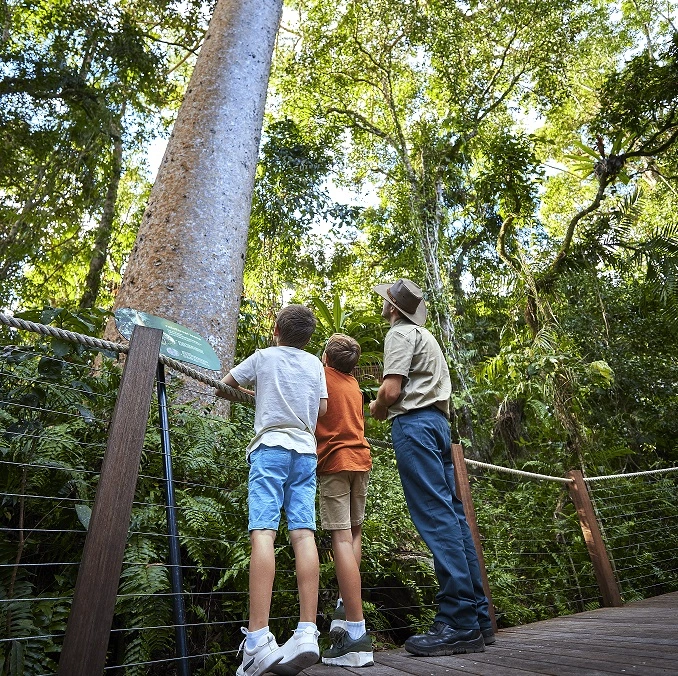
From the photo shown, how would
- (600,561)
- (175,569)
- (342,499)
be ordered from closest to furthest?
(175,569) → (342,499) → (600,561)

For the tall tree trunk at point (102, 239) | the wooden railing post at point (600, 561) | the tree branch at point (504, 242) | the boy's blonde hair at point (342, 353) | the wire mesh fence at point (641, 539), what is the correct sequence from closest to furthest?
the boy's blonde hair at point (342, 353) < the wooden railing post at point (600, 561) < the wire mesh fence at point (641, 539) < the tree branch at point (504, 242) < the tall tree trunk at point (102, 239)

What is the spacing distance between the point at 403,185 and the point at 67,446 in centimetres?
900

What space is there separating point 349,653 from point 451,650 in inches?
17.7

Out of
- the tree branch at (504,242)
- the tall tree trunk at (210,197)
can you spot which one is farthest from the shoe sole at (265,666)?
the tree branch at (504,242)

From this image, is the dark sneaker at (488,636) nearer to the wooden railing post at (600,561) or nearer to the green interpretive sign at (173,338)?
the green interpretive sign at (173,338)

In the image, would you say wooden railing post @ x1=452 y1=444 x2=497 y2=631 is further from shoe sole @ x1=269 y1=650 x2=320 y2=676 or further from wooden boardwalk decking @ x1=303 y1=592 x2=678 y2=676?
shoe sole @ x1=269 y1=650 x2=320 y2=676

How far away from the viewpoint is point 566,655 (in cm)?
204

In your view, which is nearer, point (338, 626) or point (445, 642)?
point (338, 626)

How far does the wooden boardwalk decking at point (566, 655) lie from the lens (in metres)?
1.75

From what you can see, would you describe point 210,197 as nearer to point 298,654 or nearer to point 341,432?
point 341,432

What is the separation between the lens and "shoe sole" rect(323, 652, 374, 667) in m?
2.02

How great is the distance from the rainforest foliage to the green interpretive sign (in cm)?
37

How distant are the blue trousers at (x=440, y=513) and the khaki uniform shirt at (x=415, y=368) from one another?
0.04 m

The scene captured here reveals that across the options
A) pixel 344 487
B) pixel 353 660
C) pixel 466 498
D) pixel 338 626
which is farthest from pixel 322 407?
pixel 466 498
